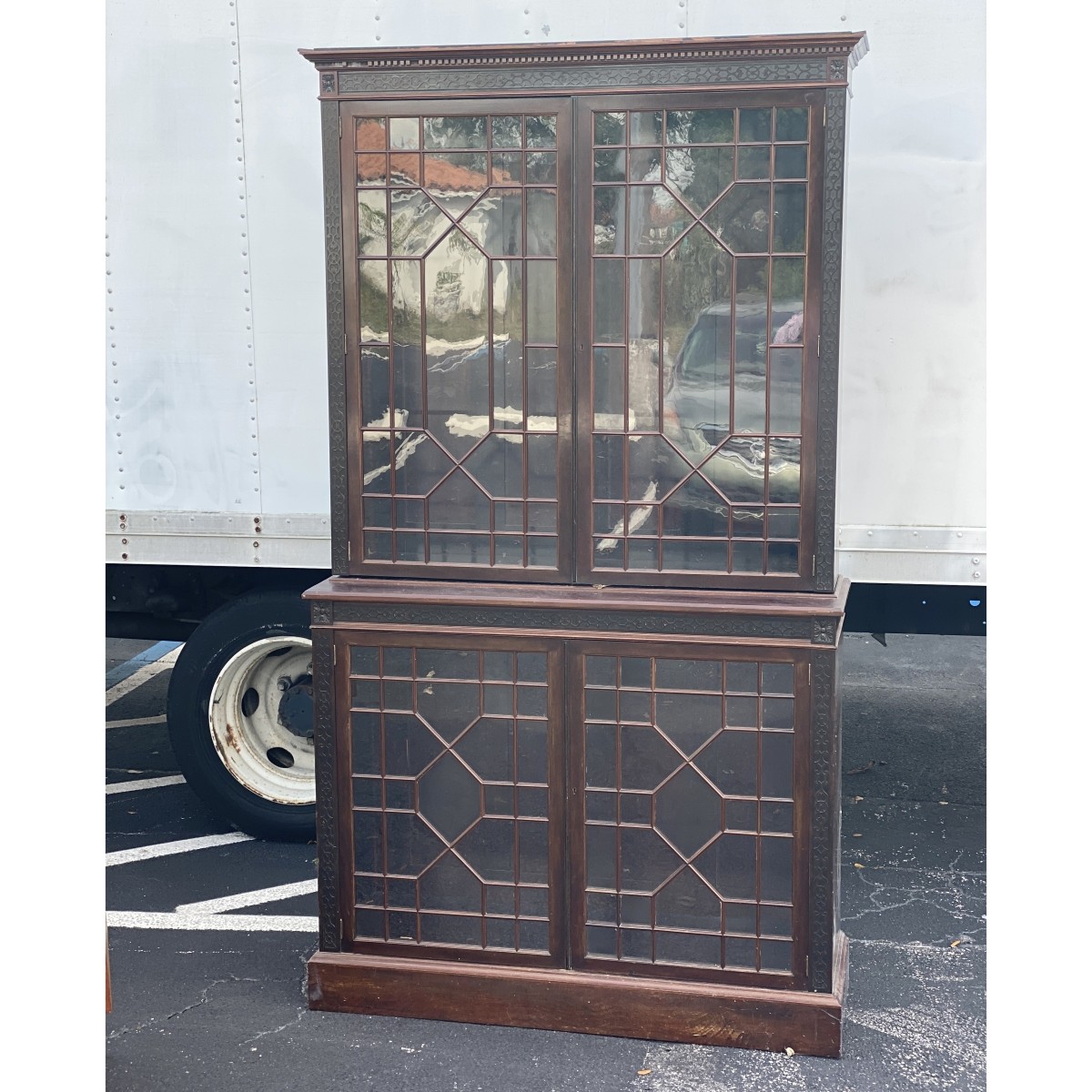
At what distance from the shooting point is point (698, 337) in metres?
3.43

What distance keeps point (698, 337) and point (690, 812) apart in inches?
53.0

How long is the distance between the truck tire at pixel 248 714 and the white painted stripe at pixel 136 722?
1.72 meters

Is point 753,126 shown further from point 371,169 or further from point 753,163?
point 371,169

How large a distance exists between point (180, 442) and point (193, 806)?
1.76m

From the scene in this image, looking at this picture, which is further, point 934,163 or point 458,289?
point 934,163

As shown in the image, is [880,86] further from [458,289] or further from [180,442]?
[180,442]

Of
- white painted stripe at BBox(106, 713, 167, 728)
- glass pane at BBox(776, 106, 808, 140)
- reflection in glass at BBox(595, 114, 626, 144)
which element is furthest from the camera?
white painted stripe at BBox(106, 713, 167, 728)

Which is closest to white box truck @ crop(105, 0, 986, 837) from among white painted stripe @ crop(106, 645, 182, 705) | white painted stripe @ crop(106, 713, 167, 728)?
white painted stripe @ crop(106, 713, 167, 728)

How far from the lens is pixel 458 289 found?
3559 millimetres

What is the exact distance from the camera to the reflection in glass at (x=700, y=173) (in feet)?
11.0

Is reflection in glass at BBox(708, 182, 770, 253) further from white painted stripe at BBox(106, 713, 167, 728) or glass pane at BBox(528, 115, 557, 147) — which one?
white painted stripe at BBox(106, 713, 167, 728)

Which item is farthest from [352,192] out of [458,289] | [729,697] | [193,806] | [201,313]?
[193,806]

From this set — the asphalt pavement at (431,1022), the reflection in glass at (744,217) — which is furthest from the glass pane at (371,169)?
the asphalt pavement at (431,1022)

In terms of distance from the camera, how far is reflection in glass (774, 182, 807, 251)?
3.31 m
